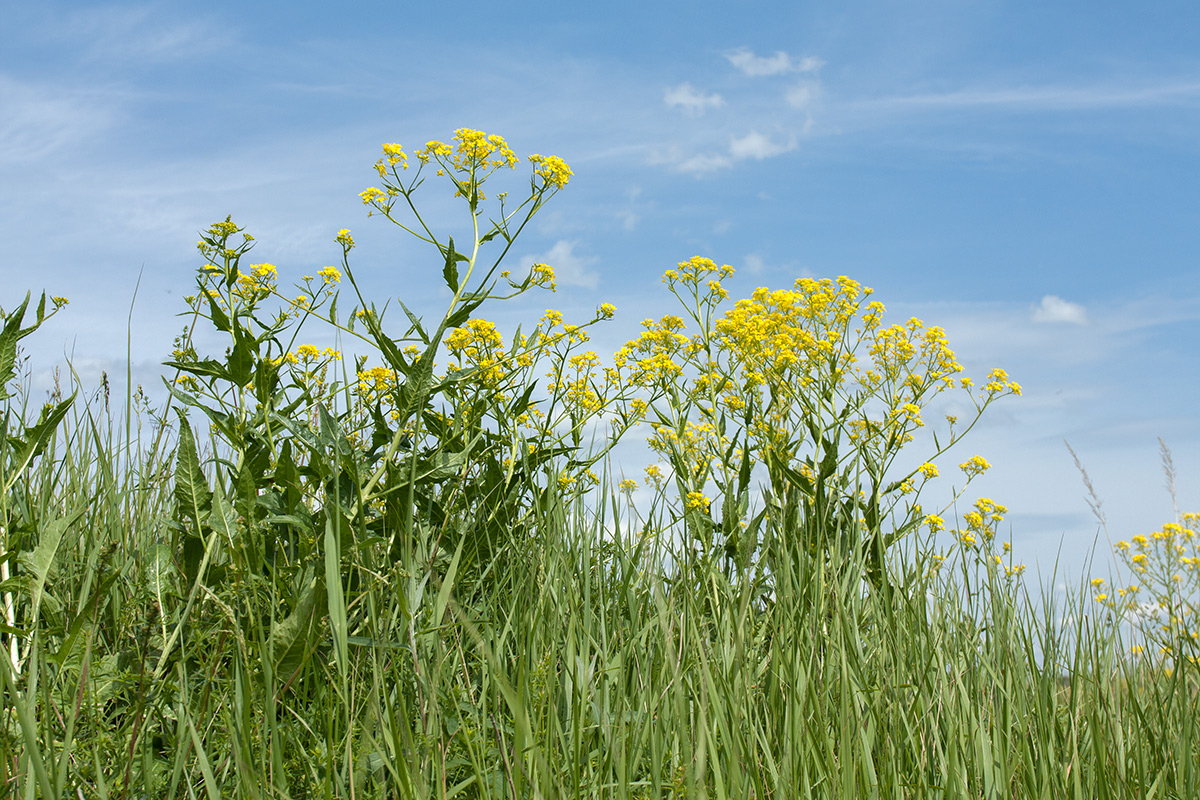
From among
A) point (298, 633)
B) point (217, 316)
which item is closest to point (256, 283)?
point (217, 316)

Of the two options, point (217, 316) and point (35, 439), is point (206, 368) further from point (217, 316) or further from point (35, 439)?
point (35, 439)

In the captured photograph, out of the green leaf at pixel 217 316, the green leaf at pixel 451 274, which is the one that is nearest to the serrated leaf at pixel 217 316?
the green leaf at pixel 217 316

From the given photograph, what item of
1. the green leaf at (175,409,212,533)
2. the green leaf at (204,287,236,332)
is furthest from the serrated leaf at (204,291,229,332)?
the green leaf at (175,409,212,533)

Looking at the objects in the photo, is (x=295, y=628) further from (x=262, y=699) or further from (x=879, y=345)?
(x=879, y=345)

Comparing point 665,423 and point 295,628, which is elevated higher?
point 665,423

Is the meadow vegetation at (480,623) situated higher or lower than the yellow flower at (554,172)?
lower

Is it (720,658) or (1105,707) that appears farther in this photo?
(720,658)

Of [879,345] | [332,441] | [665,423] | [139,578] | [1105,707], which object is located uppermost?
[879,345]

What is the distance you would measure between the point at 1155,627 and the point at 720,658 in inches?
86.8

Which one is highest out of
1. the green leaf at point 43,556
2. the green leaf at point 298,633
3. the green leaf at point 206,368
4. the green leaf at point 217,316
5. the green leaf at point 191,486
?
the green leaf at point 217,316

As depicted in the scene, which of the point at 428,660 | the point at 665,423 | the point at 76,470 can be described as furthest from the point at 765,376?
the point at 76,470

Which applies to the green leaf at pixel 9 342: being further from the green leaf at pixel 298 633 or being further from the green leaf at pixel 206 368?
the green leaf at pixel 298 633

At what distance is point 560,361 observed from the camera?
276cm

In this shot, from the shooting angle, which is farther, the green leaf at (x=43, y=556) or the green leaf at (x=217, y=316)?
the green leaf at (x=217, y=316)
